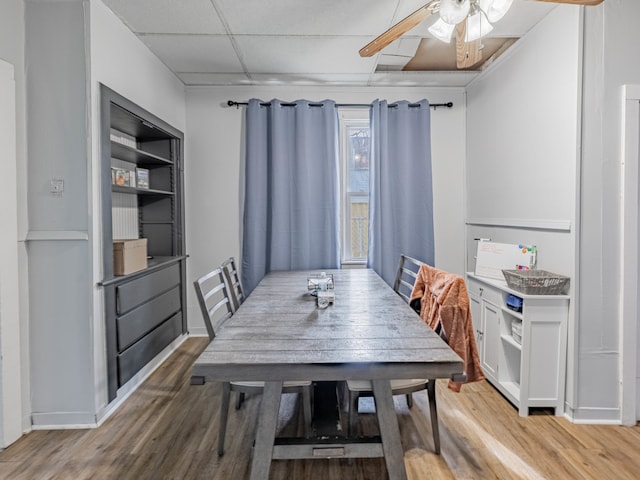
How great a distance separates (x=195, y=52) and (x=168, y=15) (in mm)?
556

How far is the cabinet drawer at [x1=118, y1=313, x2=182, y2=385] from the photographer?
2525mm

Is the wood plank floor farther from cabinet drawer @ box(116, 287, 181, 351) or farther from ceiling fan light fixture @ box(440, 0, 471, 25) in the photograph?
ceiling fan light fixture @ box(440, 0, 471, 25)

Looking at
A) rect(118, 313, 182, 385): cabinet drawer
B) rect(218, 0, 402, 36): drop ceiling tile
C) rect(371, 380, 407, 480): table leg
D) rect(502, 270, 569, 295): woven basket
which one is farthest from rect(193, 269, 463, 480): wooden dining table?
rect(218, 0, 402, 36): drop ceiling tile

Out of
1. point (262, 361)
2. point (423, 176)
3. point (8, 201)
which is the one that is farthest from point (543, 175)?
point (8, 201)

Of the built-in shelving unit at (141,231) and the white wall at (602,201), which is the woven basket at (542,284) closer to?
the white wall at (602,201)

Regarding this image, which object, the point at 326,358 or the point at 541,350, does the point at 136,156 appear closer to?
the point at 326,358

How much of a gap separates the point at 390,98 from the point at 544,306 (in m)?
2.41

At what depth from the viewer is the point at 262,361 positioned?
1367 millimetres

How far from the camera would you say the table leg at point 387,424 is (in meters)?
1.51

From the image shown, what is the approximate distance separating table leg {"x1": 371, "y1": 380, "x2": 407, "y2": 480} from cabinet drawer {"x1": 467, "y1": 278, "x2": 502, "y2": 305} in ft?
4.64

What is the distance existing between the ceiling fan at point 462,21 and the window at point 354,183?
1.62 meters

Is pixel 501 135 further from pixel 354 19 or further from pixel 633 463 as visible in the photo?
pixel 633 463

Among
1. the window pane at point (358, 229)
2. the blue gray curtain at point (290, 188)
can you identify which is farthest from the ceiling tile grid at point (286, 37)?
the window pane at point (358, 229)

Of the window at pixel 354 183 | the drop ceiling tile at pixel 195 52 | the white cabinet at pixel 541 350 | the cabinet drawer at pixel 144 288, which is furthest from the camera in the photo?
the window at pixel 354 183
